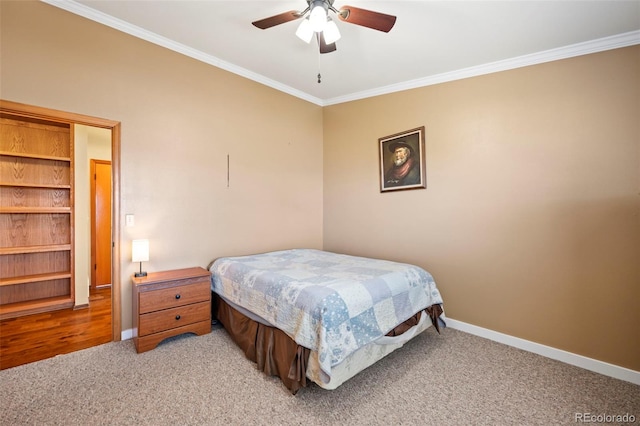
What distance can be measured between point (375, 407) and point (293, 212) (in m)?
2.60

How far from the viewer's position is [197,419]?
1640 mm

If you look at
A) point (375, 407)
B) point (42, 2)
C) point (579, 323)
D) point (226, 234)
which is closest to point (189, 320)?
point (226, 234)

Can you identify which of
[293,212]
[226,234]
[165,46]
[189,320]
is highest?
[165,46]

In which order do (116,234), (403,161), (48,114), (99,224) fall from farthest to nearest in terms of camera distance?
(99,224), (403,161), (116,234), (48,114)

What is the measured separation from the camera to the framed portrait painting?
3.26 meters

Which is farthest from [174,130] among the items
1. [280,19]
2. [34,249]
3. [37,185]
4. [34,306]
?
[34,306]

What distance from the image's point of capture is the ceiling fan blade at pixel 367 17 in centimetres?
178

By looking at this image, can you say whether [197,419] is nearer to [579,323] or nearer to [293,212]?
[293,212]

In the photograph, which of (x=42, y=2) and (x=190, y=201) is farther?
(x=190, y=201)

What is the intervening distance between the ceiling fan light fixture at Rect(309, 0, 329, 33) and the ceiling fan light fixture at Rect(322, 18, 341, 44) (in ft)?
0.16

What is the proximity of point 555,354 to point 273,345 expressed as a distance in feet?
8.09

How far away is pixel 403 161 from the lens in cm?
339

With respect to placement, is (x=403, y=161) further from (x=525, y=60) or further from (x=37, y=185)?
(x=37, y=185)
